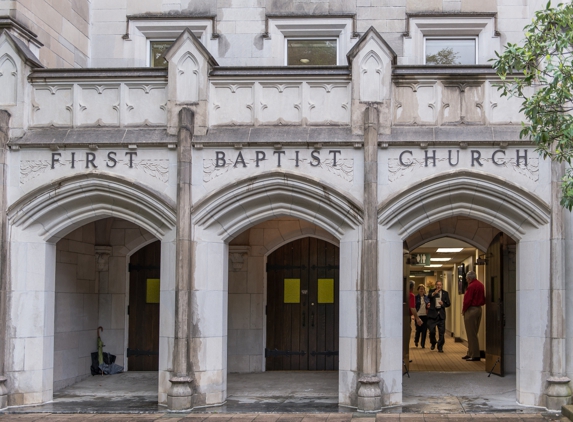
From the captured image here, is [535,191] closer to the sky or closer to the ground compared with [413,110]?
closer to the ground

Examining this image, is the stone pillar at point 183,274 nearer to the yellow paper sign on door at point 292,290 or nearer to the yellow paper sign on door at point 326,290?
the yellow paper sign on door at point 292,290

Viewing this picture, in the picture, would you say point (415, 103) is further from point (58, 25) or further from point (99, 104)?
point (58, 25)

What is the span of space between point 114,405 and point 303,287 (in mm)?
4241

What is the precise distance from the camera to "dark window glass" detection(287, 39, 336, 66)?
12.6 metres

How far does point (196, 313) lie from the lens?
9586 millimetres

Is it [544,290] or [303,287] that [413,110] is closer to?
[544,290]

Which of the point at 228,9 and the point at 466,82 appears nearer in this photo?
the point at 466,82

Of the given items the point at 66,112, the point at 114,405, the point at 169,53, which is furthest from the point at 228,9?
the point at 114,405

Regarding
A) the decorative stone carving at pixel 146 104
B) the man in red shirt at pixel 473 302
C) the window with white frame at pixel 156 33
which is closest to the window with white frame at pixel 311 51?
the window with white frame at pixel 156 33

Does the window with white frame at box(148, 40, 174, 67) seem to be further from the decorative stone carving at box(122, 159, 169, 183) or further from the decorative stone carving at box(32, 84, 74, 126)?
the decorative stone carving at box(122, 159, 169, 183)

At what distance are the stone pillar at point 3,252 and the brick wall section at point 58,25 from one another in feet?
4.89

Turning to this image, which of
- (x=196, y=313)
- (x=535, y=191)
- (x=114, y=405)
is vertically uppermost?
(x=535, y=191)

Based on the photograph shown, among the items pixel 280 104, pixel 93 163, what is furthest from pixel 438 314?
pixel 93 163

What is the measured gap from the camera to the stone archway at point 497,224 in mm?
9406
